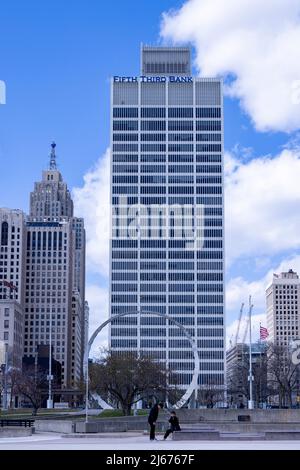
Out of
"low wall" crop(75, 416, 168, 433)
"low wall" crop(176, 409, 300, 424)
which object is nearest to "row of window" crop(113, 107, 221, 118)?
"low wall" crop(176, 409, 300, 424)

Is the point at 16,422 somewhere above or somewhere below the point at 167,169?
below

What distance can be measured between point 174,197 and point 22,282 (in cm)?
5476

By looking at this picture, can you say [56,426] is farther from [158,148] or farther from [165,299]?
[158,148]

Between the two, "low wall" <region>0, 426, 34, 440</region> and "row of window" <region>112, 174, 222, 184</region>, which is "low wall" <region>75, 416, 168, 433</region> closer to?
"low wall" <region>0, 426, 34, 440</region>

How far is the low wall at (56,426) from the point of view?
38.2 metres

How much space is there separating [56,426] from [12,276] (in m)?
151

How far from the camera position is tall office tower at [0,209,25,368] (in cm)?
17075

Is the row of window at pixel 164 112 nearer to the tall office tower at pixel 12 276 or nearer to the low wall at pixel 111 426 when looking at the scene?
the tall office tower at pixel 12 276

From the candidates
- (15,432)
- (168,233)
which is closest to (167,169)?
(168,233)

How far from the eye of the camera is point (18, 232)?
185250mm

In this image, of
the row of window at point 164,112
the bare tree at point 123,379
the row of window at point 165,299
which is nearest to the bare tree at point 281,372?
the row of window at point 165,299

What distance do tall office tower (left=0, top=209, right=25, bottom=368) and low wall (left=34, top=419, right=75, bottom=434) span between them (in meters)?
127

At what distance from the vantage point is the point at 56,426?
40125mm
